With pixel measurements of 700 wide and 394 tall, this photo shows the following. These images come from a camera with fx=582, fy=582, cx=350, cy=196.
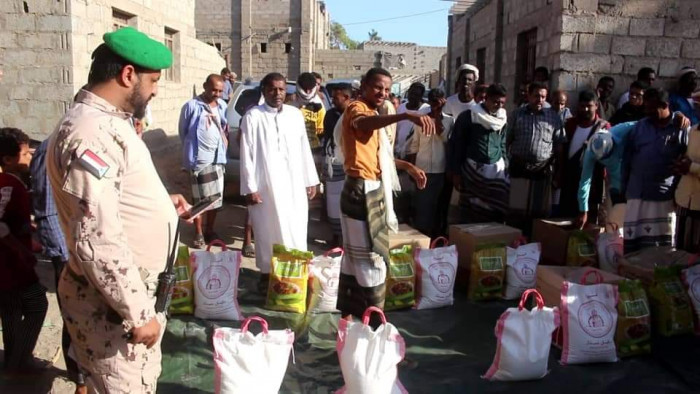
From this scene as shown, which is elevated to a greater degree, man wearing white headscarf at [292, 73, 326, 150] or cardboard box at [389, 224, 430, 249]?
man wearing white headscarf at [292, 73, 326, 150]

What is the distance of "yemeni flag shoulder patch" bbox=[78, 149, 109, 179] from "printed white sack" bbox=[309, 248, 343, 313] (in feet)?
8.98

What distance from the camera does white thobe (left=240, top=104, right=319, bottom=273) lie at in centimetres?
459

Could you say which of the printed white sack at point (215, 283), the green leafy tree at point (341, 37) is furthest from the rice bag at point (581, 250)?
the green leafy tree at point (341, 37)

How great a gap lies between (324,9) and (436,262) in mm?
36341

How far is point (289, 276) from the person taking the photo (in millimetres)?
4191

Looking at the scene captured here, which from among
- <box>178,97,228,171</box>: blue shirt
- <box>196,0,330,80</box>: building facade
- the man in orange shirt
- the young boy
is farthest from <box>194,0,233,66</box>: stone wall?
the man in orange shirt

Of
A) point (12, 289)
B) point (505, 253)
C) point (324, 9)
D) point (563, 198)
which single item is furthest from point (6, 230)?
point (324, 9)

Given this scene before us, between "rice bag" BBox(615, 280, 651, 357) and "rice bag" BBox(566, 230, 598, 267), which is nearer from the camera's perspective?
"rice bag" BBox(615, 280, 651, 357)

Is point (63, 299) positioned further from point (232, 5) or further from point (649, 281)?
point (232, 5)

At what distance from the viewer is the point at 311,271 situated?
4324 millimetres

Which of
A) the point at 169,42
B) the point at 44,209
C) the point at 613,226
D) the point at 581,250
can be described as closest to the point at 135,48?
the point at 44,209

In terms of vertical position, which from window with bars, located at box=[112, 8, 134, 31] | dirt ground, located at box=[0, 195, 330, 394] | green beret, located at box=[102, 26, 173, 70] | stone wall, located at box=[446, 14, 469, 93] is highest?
stone wall, located at box=[446, 14, 469, 93]

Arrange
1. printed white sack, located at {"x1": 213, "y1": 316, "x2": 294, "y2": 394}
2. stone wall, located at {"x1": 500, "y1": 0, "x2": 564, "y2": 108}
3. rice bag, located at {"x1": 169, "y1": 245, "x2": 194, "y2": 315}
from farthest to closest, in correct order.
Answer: stone wall, located at {"x1": 500, "y1": 0, "x2": 564, "y2": 108} → rice bag, located at {"x1": 169, "y1": 245, "x2": 194, "y2": 315} → printed white sack, located at {"x1": 213, "y1": 316, "x2": 294, "y2": 394}

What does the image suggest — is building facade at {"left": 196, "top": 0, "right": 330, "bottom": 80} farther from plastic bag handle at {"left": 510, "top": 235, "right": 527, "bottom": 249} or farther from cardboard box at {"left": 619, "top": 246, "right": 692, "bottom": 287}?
cardboard box at {"left": 619, "top": 246, "right": 692, "bottom": 287}
